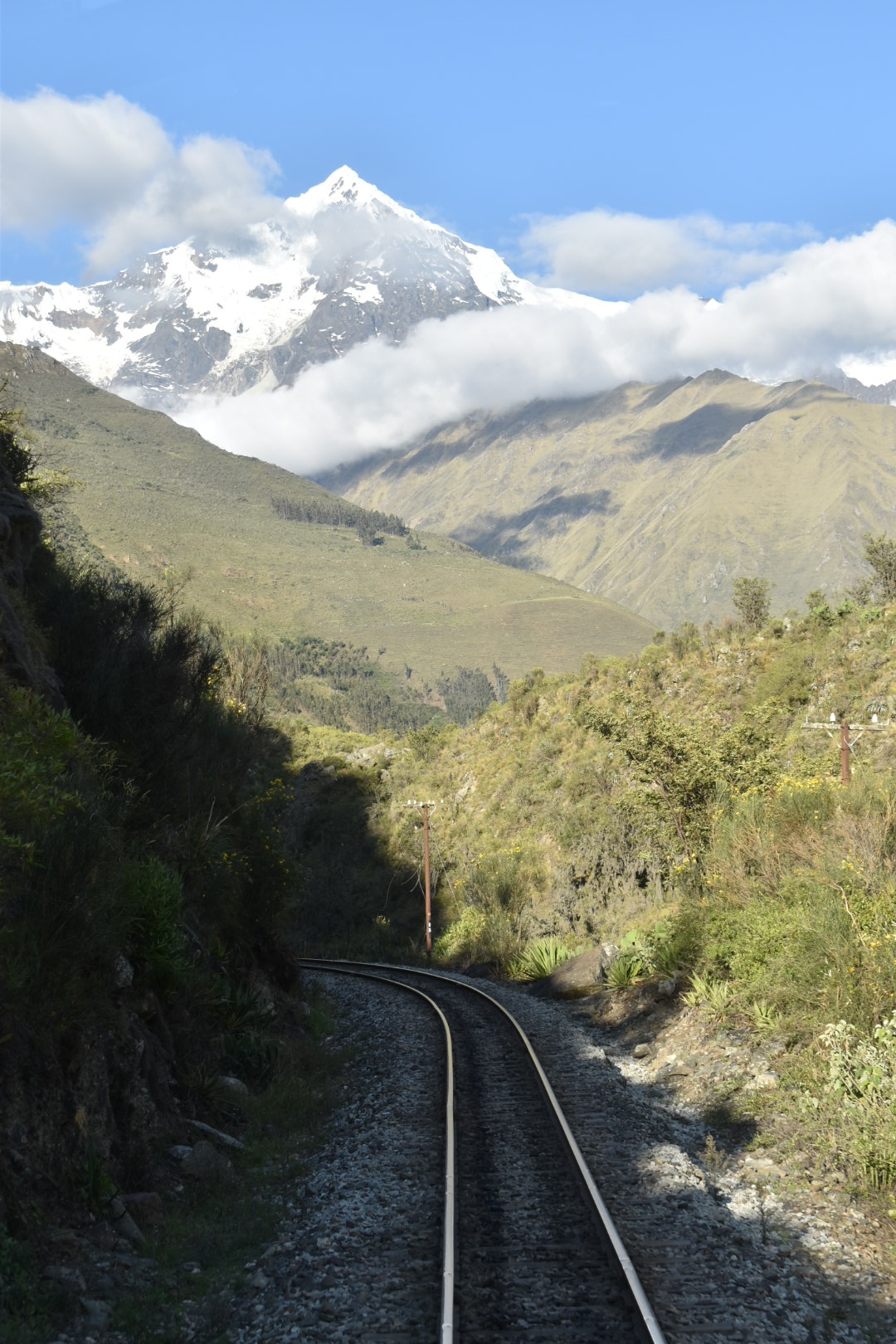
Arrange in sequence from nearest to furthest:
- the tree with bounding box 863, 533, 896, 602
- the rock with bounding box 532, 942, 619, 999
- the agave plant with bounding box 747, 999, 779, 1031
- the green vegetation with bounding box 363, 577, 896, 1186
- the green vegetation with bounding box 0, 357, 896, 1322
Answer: the green vegetation with bounding box 0, 357, 896, 1322 < the green vegetation with bounding box 363, 577, 896, 1186 < the agave plant with bounding box 747, 999, 779, 1031 < the rock with bounding box 532, 942, 619, 999 < the tree with bounding box 863, 533, 896, 602

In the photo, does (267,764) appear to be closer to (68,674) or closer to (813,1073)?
(68,674)

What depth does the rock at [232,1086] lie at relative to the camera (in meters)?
10.5

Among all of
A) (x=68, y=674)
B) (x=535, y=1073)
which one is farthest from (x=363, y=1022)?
(x=68, y=674)

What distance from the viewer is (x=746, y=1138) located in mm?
9078

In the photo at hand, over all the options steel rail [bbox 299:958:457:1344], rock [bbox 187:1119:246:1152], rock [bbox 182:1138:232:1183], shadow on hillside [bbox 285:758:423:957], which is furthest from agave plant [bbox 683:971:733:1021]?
shadow on hillside [bbox 285:758:423:957]

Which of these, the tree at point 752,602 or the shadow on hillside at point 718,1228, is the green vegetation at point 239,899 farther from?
the tree at point 752,602

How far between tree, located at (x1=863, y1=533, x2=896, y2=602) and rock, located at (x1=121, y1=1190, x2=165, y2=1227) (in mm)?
43897

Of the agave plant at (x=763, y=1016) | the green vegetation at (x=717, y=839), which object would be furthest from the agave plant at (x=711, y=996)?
the agave plant at (x=763, y=1016)

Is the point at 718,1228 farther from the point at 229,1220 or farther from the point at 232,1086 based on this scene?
the point at 232,1086

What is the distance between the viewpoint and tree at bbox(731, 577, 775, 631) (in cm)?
4559

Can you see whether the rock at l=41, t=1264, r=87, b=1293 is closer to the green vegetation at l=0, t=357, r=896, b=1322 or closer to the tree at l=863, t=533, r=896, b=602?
the green vegetation at l=0, t=357, r=896, b=1322

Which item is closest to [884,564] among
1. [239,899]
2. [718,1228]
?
[239,899]

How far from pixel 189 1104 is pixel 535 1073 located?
4228 millimetres

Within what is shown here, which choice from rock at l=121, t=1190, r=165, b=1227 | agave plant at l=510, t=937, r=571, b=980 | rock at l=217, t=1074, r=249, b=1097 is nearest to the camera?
rock at l=121, t=1190, r=165, b=1227
